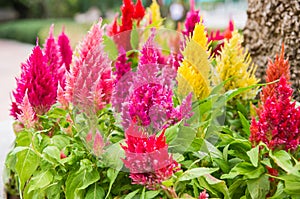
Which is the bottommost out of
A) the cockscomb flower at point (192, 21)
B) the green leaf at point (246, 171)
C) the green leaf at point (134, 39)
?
the green leaf at point (246, 171)

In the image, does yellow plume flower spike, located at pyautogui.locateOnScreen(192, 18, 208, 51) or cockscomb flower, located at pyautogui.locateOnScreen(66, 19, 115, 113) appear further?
yellow plume flower spike, located at pyautogui.locateOnScreen(192, 18, 208, 51)

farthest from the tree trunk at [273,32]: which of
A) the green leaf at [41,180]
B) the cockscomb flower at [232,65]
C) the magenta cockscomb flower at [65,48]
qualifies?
the green leaf at [41,180]

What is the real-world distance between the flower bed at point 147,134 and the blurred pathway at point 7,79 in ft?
1.16

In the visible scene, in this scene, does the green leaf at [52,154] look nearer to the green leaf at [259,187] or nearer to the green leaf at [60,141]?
the green leaf at [60,141]

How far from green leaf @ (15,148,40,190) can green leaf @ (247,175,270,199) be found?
60 centimetres

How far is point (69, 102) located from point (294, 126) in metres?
0.63

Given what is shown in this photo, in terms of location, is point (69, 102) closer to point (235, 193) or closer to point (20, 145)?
point (20, 145)

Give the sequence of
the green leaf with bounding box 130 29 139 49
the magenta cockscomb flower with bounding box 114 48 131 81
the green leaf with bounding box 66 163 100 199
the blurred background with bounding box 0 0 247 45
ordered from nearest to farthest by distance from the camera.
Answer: the green leaf with bounding box 66 163 100 199 < the magenta cockscomb flower with bounding box 114 48 131 81 < the green leaf with bounding box 130 29 139 49 < the blurred background with bounding box 0 0 247 45

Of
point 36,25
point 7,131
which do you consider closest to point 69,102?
point 7,131

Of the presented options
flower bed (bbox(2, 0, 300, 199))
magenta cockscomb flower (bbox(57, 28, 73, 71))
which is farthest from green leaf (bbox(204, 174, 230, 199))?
magenta cockscomb flower (bbox(57, 28, 73, 71))

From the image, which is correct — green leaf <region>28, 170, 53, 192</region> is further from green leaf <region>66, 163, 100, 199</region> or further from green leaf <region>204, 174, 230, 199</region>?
green leaf <region>204, 174, 230, 199</region>

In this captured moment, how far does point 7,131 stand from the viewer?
250 cm

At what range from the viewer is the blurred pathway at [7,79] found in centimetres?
233

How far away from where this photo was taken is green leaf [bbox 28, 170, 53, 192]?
137cm
